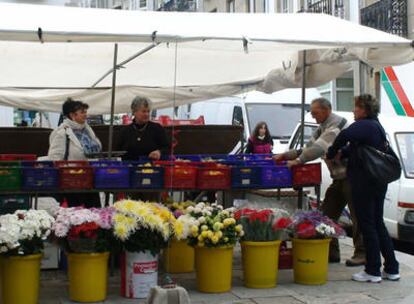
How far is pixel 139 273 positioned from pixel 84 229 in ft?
2.34

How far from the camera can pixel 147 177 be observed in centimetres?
715

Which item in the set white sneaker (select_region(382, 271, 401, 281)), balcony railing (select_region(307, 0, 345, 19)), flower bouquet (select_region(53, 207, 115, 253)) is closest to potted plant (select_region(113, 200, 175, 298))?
flower bouquet (select_region(53, 207, 115, 253))

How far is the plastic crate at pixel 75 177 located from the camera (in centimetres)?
696

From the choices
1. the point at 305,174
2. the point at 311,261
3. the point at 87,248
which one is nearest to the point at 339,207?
the point at 305,174

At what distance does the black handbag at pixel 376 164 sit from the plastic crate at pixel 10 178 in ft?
11.3

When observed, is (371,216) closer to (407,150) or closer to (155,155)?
(155,155)

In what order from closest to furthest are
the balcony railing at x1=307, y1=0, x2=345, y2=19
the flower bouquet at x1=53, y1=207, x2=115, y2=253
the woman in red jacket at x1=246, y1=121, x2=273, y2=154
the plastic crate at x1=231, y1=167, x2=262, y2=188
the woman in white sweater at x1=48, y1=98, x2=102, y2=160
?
the flower bouquet at x1=53, y1=207, x2=115, y2=253 → the plastic crate at x1=231, y1=167, x2=262, y2=188 → the woman in white sweater at x1=48, y1=98, x2=102, y2=160 → the woman in red jacket at x1=246, y1=121, x2=273, y2=154 → the balcony railing at x1=307, y1=0, x2=345, y2=19

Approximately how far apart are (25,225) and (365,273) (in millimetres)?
3502

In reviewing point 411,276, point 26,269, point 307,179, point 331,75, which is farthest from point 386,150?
point 26,269

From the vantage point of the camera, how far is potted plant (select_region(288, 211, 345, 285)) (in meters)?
6.88

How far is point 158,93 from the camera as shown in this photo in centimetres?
1147

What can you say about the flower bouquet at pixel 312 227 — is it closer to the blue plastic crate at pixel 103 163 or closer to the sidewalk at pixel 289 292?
the sidewalk at pixel 289 292

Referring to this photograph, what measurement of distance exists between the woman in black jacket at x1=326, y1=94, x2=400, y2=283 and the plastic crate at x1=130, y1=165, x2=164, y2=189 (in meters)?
1.78

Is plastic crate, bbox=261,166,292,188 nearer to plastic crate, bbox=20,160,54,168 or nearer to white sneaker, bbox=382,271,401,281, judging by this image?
white sneaker, bbox=382,271,401,281
